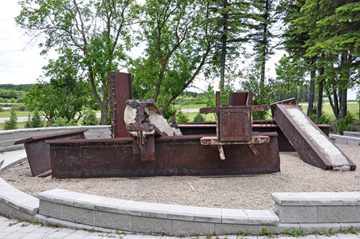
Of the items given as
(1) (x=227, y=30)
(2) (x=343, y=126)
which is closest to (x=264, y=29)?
(1) (x=227, y=30)

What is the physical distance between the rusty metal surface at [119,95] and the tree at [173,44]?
37.2 ft

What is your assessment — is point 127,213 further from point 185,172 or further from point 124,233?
point 185,172

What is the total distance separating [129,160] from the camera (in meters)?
5.35

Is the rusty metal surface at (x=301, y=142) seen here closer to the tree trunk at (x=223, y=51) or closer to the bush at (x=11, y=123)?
the tree trunk at (x=223, y=51)

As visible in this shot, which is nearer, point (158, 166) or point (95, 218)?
point (95, 218)

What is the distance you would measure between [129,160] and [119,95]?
1468 millimetres

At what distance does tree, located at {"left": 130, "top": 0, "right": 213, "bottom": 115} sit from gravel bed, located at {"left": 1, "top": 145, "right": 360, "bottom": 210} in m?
12.6

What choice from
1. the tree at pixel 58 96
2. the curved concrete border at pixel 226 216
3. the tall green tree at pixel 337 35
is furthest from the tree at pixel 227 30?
the curved concrete border at pixel 226 216

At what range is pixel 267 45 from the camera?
20828 mm

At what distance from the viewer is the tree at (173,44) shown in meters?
17.3

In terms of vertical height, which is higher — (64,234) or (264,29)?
(264,29)

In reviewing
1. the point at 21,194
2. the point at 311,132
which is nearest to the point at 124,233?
the point at 21,194

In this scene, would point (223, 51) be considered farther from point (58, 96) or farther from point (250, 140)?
point (250, 140)

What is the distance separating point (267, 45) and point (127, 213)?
20.3 metres
